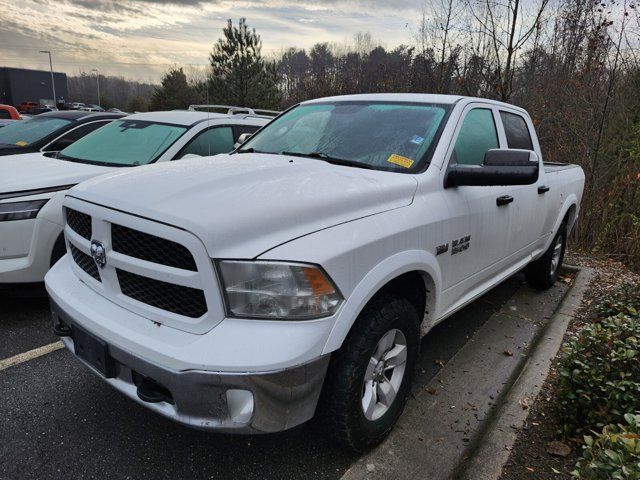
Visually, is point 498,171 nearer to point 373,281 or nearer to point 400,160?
point 400,160

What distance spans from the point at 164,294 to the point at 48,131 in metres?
5.82

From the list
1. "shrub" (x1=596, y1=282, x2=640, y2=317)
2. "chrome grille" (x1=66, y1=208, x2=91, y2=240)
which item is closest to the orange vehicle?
"chrome grille" (x1=66, y1=208, x2=91, y2=240)

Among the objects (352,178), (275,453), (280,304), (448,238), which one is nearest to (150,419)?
(275,453)

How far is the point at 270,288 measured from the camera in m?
1.86

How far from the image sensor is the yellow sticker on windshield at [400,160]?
2.76 m

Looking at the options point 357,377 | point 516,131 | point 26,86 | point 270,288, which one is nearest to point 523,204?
point 516,131

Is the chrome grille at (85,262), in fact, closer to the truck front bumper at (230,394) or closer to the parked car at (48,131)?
the truck front bumper at (230,394)

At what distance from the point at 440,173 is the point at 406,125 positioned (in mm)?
488

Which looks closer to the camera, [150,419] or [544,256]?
[150,419]

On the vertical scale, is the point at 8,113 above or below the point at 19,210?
above

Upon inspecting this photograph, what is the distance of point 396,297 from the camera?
7.91ft

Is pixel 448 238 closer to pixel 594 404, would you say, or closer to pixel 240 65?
pixel 594 404

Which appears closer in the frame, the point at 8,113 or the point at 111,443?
the point at 111,443

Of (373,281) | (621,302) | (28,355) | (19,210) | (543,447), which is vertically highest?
(373,281)
